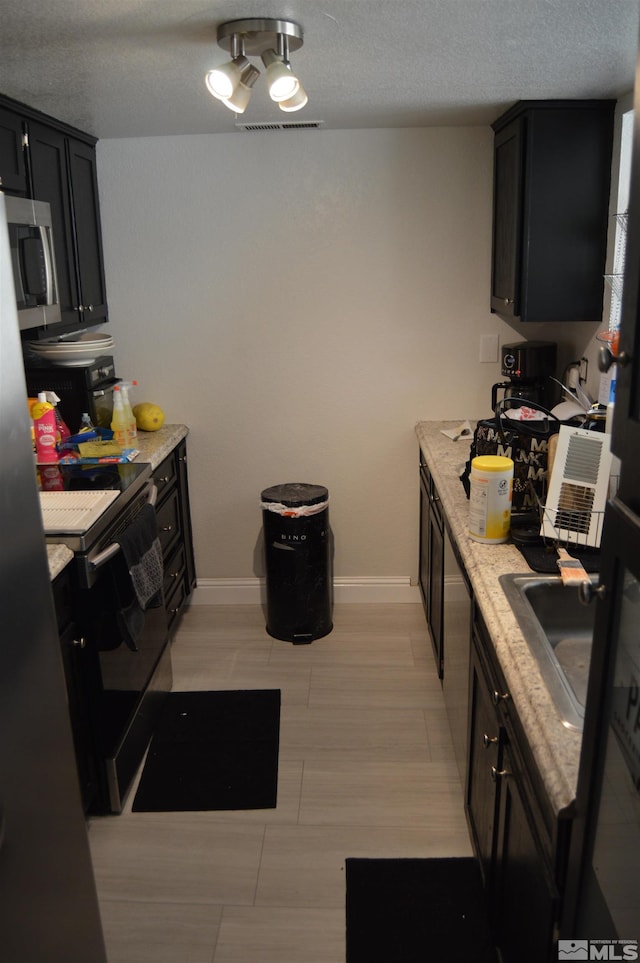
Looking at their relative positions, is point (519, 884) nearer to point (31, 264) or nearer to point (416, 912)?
point (416, 912)

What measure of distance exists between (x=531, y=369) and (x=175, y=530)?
5.74 feet

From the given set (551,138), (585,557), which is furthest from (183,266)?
(585,557)

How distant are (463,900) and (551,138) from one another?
8.47ft

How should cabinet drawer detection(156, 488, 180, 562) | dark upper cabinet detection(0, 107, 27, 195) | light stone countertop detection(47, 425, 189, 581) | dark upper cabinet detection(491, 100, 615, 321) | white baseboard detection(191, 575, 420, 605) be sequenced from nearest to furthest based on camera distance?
dark upper cabinet detection(0, 107, 27, 195) → dark upper cabinet detection(491, 100, 615, 321) → light stone countertop detection(47, 425, 189, 581) → cabinet drawer detection(156, 488, 180, 562) → white baseboard detection(191, 575, 420, 605)

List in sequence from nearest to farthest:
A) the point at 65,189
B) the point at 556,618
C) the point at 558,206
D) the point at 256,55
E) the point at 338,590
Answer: the point at 556,618 < the point at 256,55 < the point at 558,206 < the point at 65,189 < the point at 338,590

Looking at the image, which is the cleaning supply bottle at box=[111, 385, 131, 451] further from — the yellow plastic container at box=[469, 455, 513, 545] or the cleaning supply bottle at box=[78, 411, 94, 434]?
the yellow plastic container at box=[469, 455, 513, 545]

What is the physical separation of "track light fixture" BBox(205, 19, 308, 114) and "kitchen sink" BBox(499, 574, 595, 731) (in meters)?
1.41

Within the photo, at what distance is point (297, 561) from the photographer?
3.61m

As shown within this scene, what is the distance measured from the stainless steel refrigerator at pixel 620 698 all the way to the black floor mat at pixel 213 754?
1723mm

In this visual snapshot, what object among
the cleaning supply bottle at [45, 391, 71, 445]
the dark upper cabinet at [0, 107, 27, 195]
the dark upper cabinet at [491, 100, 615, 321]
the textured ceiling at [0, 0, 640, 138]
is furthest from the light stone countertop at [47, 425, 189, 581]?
the dark upper cabinet at [491, 100, 615, 321]

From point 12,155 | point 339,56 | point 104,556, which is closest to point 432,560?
point 104,556

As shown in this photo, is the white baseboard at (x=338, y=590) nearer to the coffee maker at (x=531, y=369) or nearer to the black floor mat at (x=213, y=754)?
the black floor mat at (x=213, y=754)

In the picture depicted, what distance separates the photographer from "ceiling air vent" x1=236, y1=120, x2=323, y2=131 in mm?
3322

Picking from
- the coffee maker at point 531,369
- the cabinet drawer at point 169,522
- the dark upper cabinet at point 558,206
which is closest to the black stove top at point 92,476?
the cabinet drawer at point 169,522
